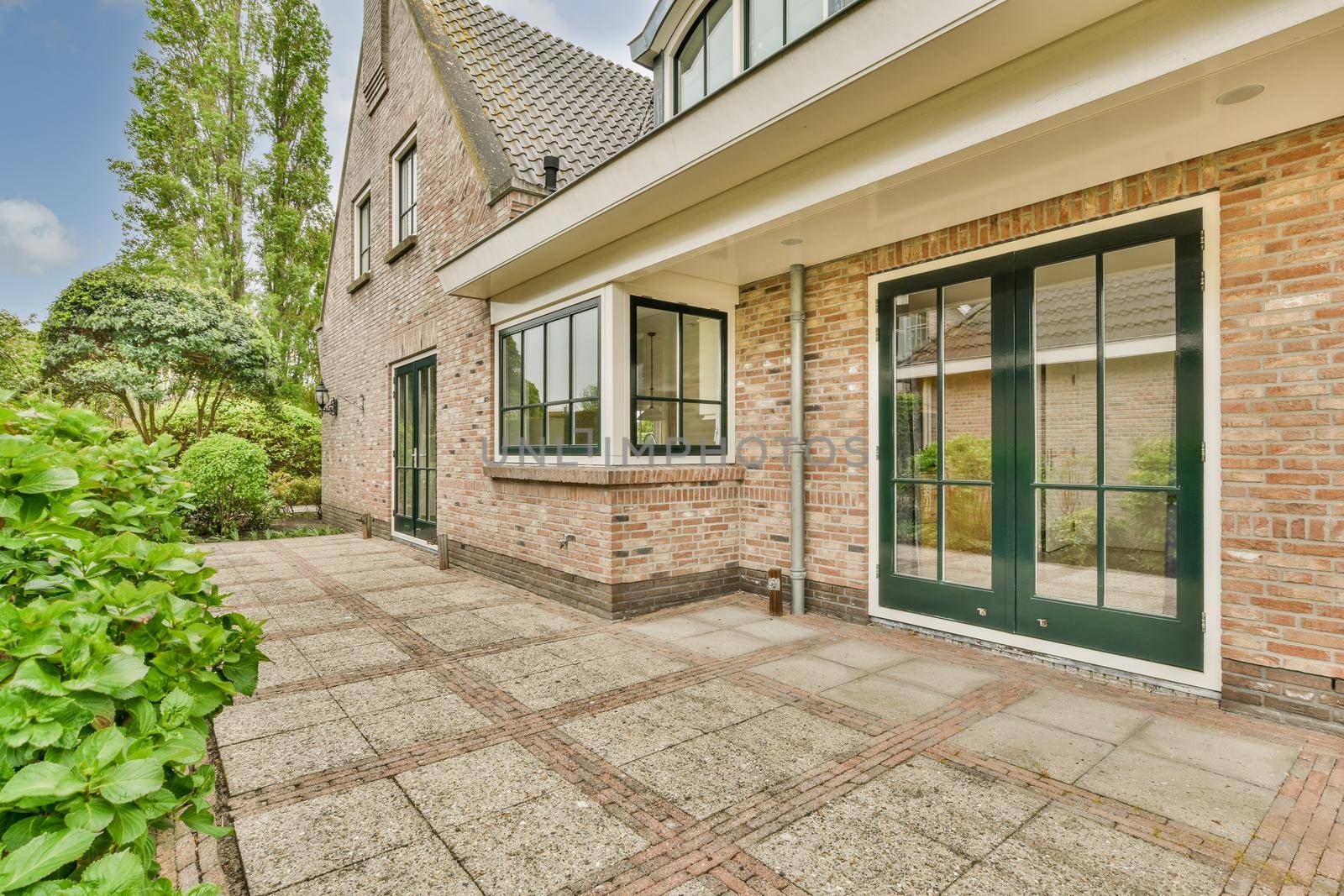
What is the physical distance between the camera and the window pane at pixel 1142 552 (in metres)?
3.08

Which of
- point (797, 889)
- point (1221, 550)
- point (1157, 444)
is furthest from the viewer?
point (1157, 444)

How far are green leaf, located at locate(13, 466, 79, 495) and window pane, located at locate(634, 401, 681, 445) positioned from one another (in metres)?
3.90

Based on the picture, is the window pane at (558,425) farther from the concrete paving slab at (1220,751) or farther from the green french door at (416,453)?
the concrete paving slab at (1220,751)

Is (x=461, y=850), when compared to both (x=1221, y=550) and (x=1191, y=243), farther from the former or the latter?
(x=1191, y=243)

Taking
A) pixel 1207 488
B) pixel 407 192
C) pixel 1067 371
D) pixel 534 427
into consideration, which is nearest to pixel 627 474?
pixel 534 427

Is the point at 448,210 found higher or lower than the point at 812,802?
higher

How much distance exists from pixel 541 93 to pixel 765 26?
356 centimetres

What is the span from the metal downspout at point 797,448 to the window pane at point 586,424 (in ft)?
5.09

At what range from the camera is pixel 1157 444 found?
312 centimetres

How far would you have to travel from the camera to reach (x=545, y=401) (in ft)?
18.5

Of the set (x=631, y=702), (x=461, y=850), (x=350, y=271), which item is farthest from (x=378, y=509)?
(x=461, y=850)

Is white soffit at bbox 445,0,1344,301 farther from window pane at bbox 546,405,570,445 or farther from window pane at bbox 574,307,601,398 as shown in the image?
window pane at bbox 546,405,570,445

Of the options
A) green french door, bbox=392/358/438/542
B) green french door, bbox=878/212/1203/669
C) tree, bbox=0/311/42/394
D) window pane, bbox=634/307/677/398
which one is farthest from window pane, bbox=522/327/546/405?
tree, bbox=0/311/42/394

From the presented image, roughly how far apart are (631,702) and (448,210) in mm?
5925
